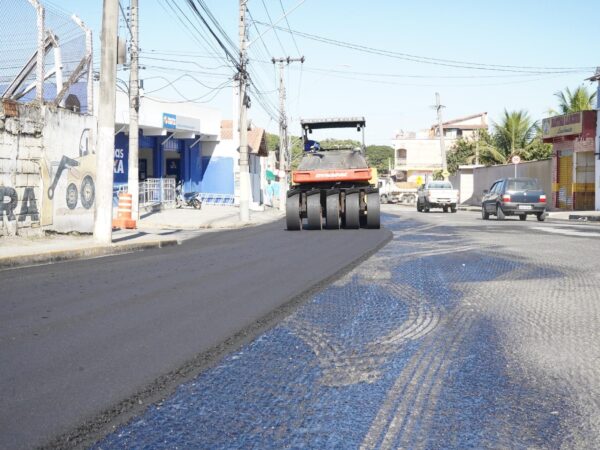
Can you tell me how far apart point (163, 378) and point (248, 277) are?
4.91 m

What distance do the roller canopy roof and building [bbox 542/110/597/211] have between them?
1898cm

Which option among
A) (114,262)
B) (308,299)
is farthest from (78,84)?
(308,299)

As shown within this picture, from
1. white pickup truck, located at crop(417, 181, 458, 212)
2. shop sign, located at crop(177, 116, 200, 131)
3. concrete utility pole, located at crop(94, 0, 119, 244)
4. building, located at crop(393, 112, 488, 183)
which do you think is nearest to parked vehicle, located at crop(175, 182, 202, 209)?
shop sign, located at crop(177, 116, 200, 131)

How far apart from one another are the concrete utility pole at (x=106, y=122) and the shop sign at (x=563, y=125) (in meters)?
28.5

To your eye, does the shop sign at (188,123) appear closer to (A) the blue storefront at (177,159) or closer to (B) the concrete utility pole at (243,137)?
(A) the blue storefront at (177,159)

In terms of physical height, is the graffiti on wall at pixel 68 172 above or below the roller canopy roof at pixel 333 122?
below

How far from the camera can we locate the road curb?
11359mm

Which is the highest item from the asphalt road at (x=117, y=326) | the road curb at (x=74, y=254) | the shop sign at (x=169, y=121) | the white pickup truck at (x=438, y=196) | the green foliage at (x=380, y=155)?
the green foliage at (x=380, y=155)

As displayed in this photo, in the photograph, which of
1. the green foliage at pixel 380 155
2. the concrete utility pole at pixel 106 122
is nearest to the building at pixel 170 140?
the concrete utility pole at pixel 106 122

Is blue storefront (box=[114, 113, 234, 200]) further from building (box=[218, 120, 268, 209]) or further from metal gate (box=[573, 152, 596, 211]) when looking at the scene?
metal gate (box=[573, 152, 596, 211])

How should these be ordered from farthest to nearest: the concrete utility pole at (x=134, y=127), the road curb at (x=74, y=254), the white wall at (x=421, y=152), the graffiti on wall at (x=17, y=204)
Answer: the white wall at (x=421, y=152)
the concrete utility pole at (x=134, y=127)
the graffiti on wall at (x=17, y=204)
the road curb at (x=74, y=254)

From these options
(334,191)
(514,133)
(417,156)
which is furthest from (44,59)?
(417,156)

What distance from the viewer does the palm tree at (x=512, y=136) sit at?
171 ft

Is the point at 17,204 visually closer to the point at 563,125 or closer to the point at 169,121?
the point at 169,121
